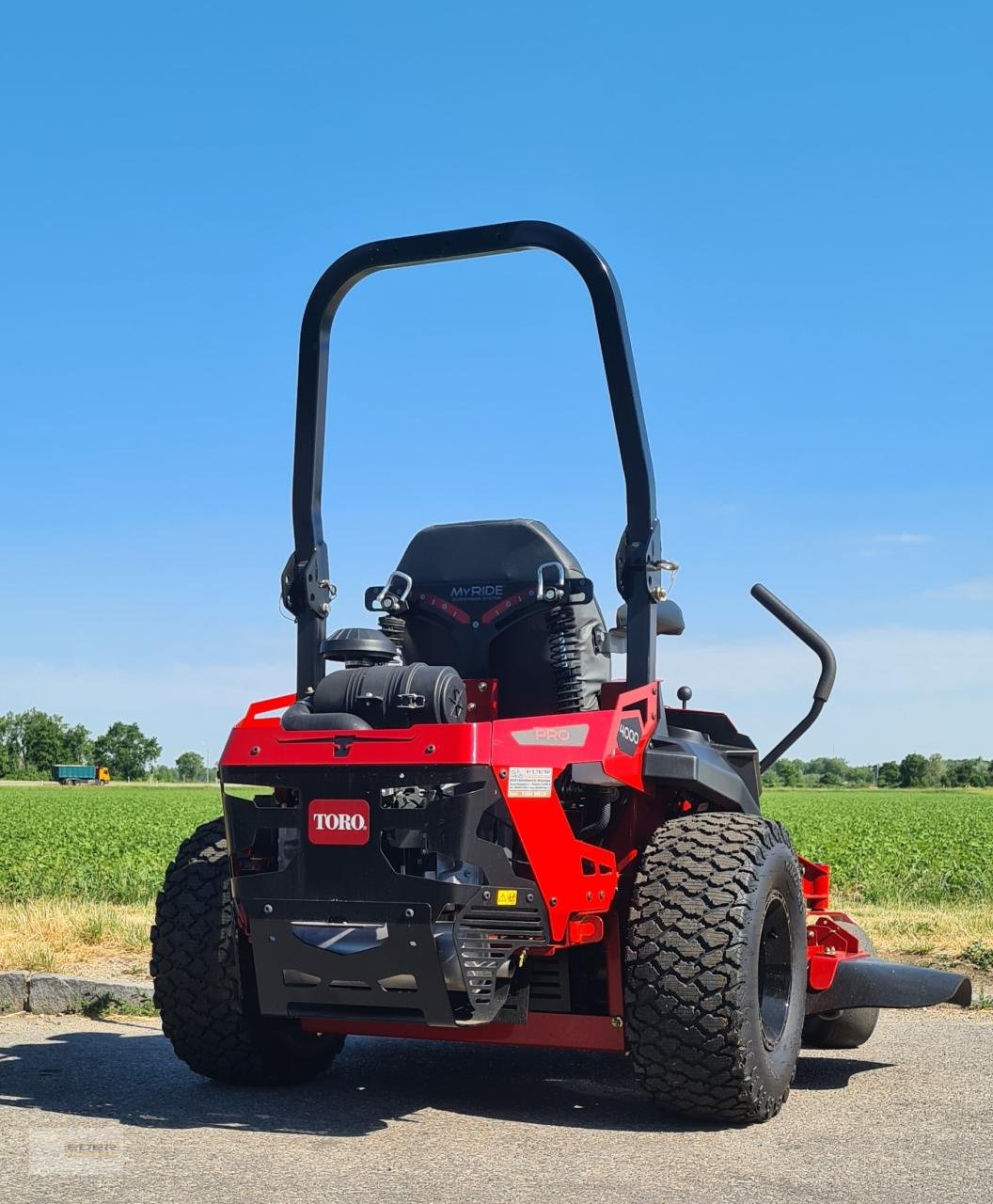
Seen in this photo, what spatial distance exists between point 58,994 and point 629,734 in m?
4.50

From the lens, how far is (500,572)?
6551 mm

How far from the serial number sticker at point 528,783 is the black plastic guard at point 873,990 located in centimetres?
215

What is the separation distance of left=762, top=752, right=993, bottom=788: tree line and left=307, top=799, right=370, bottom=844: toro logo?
113m

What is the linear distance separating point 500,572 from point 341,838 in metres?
1.57

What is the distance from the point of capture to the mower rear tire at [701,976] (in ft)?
18.2

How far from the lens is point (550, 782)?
216 inches

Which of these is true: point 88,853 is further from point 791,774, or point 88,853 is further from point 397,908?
point 791,774

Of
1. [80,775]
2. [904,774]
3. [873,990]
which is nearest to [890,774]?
[904,774]

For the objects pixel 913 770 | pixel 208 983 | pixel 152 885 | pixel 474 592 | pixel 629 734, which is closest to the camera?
pixel 629 734

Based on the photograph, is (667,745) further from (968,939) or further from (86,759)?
(86,759)

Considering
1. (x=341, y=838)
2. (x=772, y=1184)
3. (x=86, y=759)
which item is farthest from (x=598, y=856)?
(x=86, y=759)

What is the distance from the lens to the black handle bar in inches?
309

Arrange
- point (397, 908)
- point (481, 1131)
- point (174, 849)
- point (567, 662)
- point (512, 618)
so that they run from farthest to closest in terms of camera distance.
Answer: point (174, 849) < point (512, 618) < point (567, 662) < point (481, 1131) < point (397, 908)

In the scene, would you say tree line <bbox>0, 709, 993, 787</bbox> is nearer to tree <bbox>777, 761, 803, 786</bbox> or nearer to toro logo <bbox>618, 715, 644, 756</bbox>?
tree <bbox>777, 761, 803, 786</bbox>
